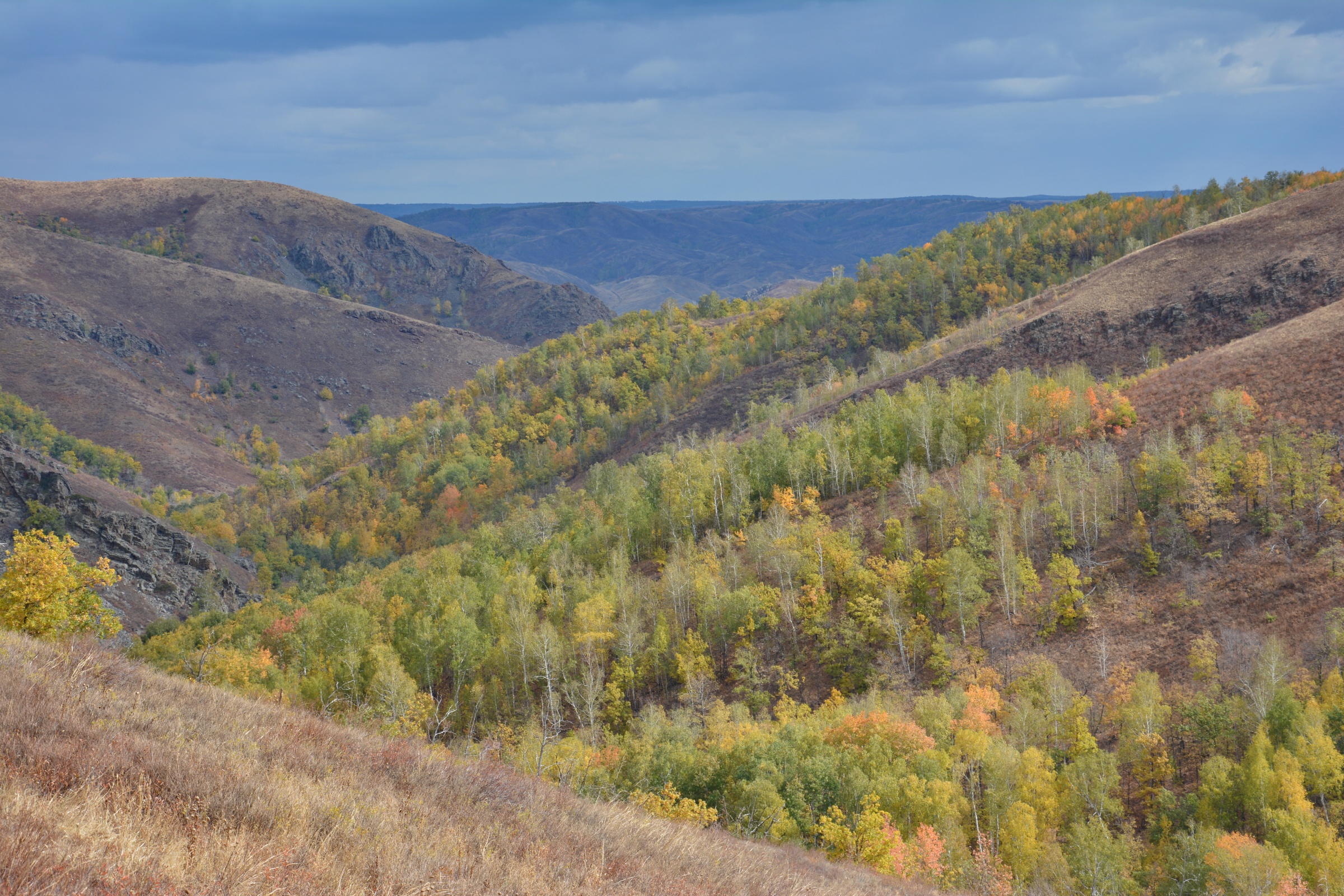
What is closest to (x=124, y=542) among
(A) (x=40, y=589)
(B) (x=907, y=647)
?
(A) (x=40, y=589)

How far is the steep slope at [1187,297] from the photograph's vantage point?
4326 inches

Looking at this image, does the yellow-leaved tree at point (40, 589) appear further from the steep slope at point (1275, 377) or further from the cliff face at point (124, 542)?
the steep slope at point (1275, 377)

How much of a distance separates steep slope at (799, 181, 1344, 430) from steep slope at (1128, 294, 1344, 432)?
19935 millimetres

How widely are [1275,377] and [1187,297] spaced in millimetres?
46455

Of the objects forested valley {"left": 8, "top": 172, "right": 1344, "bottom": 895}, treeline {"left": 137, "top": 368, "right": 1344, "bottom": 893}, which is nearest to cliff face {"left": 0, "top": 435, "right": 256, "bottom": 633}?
forested valley {"left": 8, "top": 172, "right": 1344, "bottom": 895}

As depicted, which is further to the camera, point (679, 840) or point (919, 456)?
point (919, 456)

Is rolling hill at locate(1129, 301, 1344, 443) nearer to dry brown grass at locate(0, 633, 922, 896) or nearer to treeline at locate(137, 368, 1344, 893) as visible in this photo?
treeline at locate(137, 368, 1344, 893)

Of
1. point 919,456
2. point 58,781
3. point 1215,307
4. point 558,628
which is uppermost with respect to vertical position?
point 1215,307

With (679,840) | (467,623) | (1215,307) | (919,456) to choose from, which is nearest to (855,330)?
(1215,307)

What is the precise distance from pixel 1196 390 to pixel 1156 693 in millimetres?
46461

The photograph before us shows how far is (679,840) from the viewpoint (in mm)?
16109

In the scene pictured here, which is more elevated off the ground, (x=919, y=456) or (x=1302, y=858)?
(x=919, y=456)

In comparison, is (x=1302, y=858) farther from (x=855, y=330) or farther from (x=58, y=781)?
(x=855, y=330)

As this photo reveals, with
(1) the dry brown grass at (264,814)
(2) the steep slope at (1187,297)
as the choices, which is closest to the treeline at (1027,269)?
(2) the steep slope at (1187,297)
